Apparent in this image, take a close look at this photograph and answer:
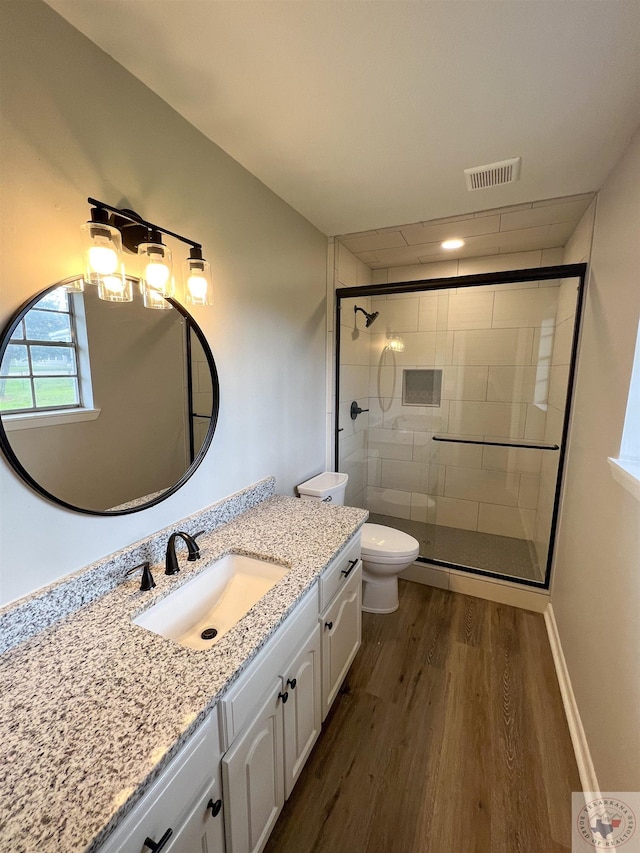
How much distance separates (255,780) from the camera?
1007 millimetres

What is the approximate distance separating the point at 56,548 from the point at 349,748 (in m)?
1.38

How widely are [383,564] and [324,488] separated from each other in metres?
0.57

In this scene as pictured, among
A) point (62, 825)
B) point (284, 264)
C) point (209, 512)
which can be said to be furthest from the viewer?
point (284, 264)

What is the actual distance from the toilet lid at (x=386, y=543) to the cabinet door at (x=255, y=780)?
1154mm

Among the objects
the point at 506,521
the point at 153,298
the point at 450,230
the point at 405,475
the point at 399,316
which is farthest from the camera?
the point at 405,475

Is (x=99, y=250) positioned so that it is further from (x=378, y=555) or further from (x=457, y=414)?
(x=457, y=414)

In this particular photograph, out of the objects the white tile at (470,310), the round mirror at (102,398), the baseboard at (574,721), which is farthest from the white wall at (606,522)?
the round mirror at (102,398)

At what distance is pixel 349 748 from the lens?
1.48 m

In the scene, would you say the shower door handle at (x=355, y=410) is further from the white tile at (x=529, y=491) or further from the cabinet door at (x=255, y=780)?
the cabinet door at (x=255, y=780)

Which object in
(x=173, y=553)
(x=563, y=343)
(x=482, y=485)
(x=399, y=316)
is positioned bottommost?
(x=482, y=485)

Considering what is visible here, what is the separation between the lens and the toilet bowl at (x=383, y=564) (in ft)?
7.06


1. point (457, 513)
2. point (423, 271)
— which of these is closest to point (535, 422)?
point (457, 513)

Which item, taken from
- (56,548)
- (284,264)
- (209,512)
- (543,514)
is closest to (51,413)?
(56,548)

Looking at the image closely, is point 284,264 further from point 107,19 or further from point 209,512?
point 209,512
